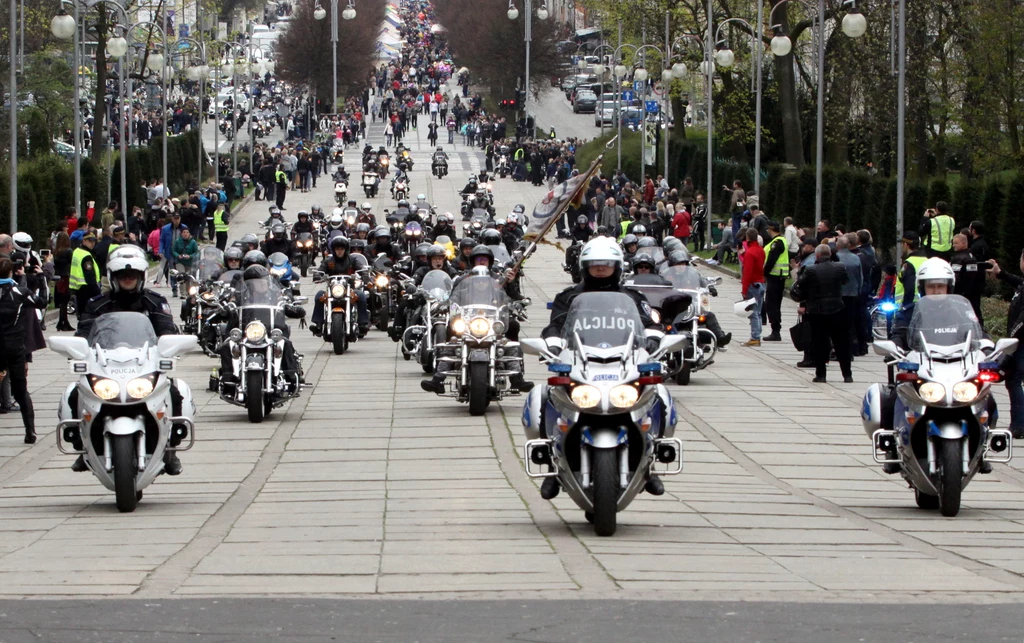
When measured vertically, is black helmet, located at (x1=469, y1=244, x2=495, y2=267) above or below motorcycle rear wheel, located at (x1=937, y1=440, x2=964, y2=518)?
above

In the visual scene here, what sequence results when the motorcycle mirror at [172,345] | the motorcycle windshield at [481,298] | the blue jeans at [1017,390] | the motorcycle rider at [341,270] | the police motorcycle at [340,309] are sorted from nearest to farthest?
the motorcycle mirror at [172,345] < the blue jeans at [1017,390] < the motorcycle windshield at [481,298] < the police motorcycle at [340,309] < the motorcycle rider at [341,270]

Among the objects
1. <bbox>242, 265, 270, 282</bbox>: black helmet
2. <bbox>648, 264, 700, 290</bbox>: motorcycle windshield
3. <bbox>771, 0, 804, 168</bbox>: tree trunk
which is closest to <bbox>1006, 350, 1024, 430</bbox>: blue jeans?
<bbox>648, 264, 700, 290</bbox>: motorcycle windshield

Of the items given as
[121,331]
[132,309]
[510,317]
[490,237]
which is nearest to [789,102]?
[490,237]

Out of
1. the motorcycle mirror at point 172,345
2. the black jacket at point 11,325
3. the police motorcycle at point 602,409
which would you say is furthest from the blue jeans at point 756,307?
the police motorcycle at point 602,409

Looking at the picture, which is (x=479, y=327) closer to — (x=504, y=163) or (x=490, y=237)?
(x=490, y=237)

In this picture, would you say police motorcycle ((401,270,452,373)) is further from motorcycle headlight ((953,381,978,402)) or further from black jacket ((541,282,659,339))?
motorcycle headlight ((953,381,978,402))

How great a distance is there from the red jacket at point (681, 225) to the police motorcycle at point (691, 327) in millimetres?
26088

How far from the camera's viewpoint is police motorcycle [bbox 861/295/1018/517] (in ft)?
38.9

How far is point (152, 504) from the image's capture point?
42.2ft

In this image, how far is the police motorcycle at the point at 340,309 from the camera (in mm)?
25812

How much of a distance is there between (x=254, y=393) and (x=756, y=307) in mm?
11005

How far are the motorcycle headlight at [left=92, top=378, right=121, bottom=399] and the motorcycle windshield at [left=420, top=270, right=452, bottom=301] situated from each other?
9.80 metres

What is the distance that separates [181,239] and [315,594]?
92.0 feet

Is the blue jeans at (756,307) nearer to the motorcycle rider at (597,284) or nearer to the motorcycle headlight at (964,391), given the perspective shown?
the motorcycle headlight at (964,391)
